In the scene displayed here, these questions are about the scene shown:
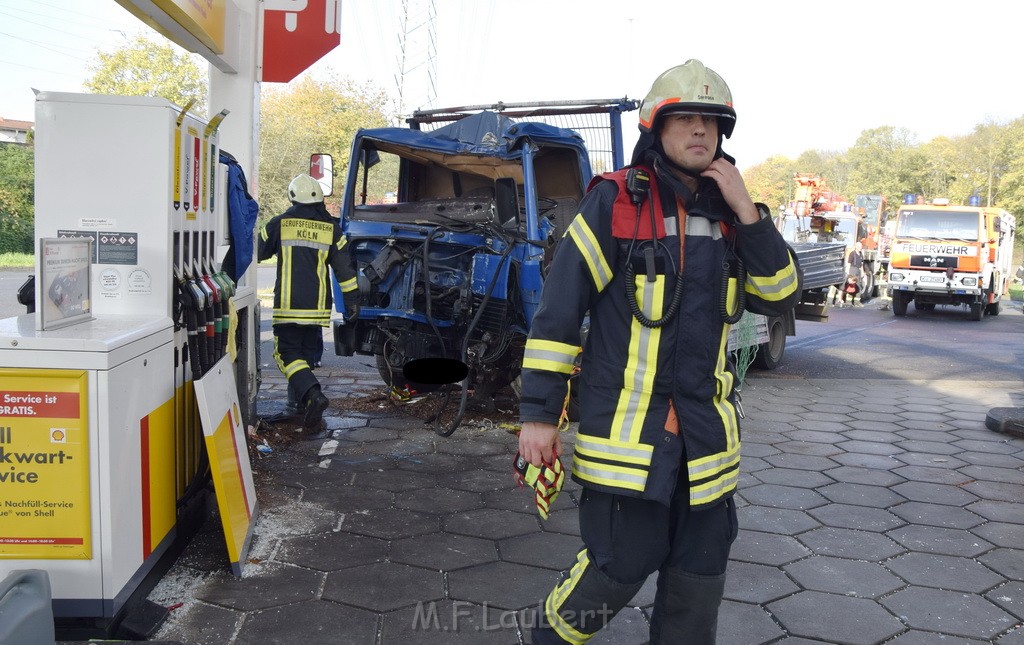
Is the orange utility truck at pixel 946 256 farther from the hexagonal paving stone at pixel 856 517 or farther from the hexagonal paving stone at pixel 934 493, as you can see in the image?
the hexagonal paving stone at pixel 856 517

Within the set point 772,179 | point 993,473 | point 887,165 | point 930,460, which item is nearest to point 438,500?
point 930,460

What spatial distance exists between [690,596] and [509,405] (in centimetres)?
482

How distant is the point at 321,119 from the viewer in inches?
1506

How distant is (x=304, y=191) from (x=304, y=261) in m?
0.50

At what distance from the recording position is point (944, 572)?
4.01 meters

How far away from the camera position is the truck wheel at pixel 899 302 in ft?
65.5

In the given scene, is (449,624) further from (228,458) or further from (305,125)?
(305,125)

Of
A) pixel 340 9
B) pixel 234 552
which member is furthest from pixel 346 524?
pixel 340 9

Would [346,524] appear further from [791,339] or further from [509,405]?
[791,339]

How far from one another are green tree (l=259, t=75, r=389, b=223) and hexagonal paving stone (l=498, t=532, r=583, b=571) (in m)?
29.7

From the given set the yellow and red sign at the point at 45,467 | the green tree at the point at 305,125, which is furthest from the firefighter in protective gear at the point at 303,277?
the green tree at the point at 305,125

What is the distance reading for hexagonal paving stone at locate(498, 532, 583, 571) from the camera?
397 cm

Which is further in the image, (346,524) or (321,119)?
(321,119)

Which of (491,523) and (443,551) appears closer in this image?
(443,551)
